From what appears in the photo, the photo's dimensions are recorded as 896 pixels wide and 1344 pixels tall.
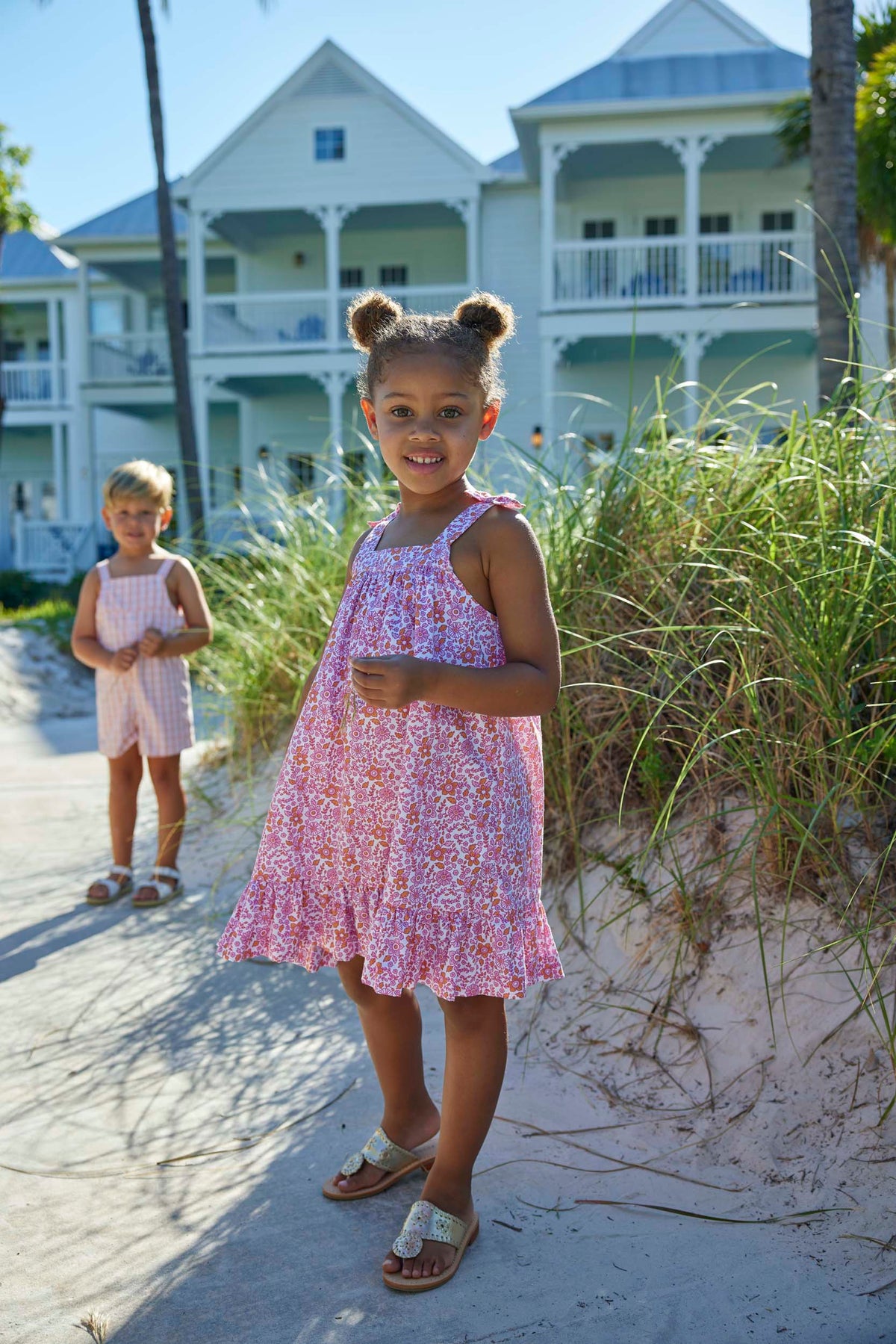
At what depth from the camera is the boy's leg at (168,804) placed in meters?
3.99

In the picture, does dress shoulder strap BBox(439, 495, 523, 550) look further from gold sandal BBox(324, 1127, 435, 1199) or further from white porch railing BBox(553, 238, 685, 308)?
white porch railing BBox(553, 238, 685, 308)

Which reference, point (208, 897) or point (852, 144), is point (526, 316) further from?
point (208, 897)

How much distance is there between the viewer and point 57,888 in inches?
161

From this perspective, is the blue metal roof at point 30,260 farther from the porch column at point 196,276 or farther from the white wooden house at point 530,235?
the porch column at point 196,276

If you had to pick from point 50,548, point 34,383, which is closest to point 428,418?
point 50,548

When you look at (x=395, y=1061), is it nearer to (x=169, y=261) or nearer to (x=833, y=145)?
(x=833, y=145)

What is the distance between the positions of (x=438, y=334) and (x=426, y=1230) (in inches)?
59.8

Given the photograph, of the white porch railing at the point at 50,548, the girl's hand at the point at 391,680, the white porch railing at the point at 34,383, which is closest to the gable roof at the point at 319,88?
the white porch railing at the point at 50,548

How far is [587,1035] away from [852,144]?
5.59 meters

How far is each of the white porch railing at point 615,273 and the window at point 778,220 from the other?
209cm

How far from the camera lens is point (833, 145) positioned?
6215 mm

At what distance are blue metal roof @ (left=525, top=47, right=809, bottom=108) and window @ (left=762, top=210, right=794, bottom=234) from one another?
1.96 meters

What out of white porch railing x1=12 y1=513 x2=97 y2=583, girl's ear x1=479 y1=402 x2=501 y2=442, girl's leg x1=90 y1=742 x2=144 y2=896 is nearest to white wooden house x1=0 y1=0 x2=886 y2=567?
white porch railing x1=12 y1=513 x2=97 y2=583

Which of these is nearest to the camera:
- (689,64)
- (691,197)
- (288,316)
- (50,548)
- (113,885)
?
(113,885)
